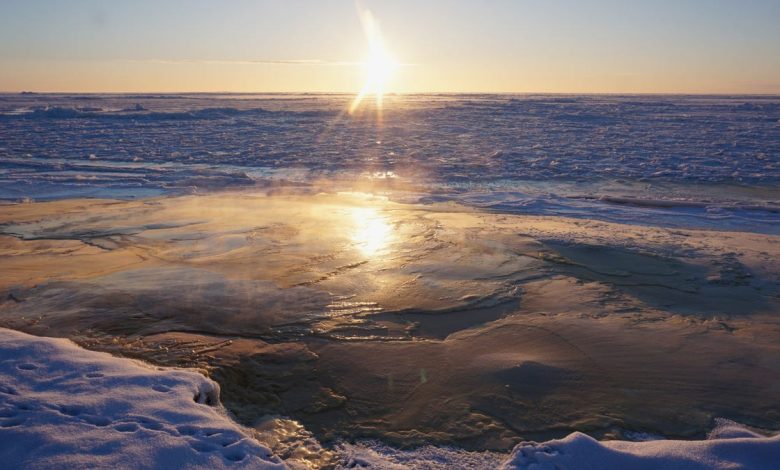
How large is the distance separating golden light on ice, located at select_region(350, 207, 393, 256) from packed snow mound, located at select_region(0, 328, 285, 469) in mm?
3253

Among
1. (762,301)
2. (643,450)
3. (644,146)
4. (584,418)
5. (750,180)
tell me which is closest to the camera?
(643,450)

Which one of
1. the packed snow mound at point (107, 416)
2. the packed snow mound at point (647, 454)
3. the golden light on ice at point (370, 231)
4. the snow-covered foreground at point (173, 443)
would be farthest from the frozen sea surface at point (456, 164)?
the packed snow mound at point (107, 416)

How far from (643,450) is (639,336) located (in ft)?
5.39

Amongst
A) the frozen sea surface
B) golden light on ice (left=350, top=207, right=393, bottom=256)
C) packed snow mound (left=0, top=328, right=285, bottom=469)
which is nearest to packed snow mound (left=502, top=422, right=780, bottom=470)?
packed snow mound (left=0, top=328, right=285, bottom=469)

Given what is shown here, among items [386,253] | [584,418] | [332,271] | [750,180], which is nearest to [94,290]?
[332,271]

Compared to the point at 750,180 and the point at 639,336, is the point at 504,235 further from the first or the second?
the point at 750,180

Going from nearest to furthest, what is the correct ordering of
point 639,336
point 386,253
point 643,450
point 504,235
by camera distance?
point 643,450
point 639,336
point 386,253
point 504,235

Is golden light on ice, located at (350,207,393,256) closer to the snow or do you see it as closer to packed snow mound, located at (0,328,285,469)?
packed snow mound, located at (0,328,285,469)

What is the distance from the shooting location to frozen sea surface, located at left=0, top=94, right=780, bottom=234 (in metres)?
9.91

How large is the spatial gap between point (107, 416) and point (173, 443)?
48cm

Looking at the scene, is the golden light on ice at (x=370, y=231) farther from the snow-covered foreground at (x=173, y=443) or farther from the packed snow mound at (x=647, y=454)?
the packed snow mound at (x=647, y=454)

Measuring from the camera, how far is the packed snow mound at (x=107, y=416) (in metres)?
2.74

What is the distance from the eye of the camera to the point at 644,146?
17516 mm

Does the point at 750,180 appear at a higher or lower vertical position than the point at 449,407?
higher
